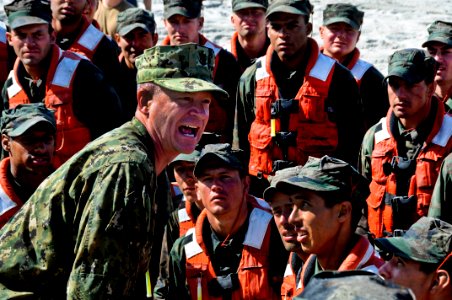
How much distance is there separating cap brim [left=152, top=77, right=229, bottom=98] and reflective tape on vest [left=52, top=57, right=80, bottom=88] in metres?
4.04

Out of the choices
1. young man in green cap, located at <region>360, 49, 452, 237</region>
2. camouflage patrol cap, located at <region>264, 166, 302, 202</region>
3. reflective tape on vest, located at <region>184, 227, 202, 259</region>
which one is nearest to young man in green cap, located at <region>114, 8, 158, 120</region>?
young man in green cap, located at <region>360, 49, 452, 237</region>

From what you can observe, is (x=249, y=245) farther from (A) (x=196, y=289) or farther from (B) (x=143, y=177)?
(B) (x=143, y=177)

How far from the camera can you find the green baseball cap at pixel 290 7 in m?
9.29

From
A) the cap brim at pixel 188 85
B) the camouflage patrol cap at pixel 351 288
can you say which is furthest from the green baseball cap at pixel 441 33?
the camouflage patrol cap at pixel 351 288

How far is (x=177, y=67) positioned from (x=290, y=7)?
3984mm

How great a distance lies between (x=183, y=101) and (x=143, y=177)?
1.70 ft

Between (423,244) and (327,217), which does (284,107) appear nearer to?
(327,217)

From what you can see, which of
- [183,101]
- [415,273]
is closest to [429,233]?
[415,273]

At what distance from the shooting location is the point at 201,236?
308 inches

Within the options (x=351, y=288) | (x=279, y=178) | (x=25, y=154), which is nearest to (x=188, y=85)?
(x=279, y=178)

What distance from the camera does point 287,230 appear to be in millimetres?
6980

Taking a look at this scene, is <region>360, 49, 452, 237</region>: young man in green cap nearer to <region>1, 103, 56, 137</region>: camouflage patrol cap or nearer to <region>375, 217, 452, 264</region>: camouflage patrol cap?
<region>375, 217, 452, 264</region>: camouflage patrol cap

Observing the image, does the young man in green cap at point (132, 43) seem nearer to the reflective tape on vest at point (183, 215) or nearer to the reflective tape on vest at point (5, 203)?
the reflective tape on vest at point (183, 215)

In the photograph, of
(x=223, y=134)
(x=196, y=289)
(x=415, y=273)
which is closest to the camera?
(x=415, y=273)
